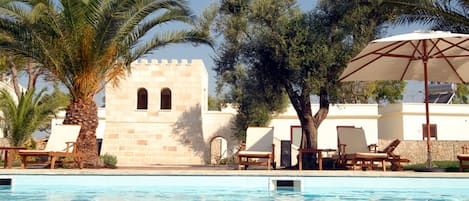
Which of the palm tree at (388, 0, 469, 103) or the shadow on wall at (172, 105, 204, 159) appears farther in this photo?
the shadow on wall at (172, 105, 204, 159)

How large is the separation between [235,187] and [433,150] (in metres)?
18.1

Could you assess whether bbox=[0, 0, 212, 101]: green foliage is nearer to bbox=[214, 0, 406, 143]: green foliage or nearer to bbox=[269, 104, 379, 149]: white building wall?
bbox=[214, 0, 406, 143]: green foliage

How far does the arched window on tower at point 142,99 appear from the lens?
28828 mm

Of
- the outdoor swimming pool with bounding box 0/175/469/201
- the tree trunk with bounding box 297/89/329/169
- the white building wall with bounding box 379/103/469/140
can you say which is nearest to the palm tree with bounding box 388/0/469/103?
the tree trunk with bounding box 297/89/329/169

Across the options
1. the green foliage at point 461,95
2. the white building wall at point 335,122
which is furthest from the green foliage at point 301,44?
the green foliage at point 461,95

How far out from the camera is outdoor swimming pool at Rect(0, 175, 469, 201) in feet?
27.6

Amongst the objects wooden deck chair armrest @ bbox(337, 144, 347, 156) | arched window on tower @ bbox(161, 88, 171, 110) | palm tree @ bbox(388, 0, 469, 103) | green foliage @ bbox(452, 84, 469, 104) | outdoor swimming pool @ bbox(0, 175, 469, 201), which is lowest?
outdoor swimming pool @ bbox(0, 175, 469, 201)

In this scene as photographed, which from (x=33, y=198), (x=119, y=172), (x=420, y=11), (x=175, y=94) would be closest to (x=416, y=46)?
(x=420, y=11)

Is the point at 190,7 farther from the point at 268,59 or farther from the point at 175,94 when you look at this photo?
the point at 175,94

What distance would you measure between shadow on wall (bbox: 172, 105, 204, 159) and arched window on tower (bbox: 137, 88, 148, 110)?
2389mm

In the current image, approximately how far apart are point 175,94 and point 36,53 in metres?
15.5

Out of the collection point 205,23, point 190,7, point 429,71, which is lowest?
point 429,71

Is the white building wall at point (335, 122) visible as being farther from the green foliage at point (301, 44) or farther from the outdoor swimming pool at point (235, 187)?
the outdoor swimming pool at point (235, 187)

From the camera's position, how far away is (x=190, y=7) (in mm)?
13250
